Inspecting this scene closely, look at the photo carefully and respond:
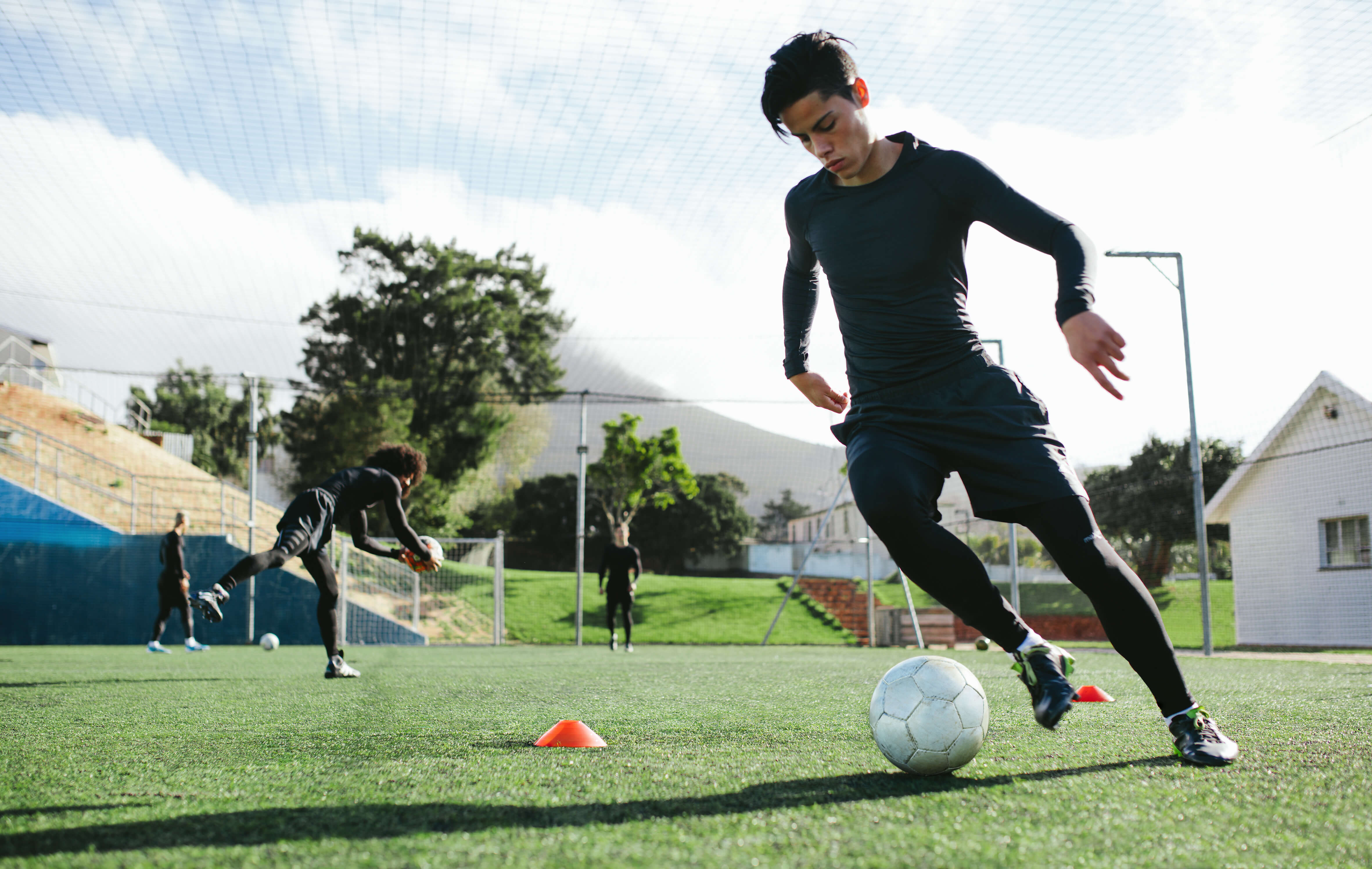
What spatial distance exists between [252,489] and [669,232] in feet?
27.3

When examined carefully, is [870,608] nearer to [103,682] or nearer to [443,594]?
[443,594]

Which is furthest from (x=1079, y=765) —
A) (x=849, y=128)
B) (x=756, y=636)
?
(x=756, y=636)

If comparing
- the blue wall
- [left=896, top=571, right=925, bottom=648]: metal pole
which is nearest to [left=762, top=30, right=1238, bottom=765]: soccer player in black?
[left=896, top=571, right=925, bottom=648]: metal pole

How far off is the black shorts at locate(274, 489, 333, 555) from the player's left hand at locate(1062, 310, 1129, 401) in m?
5.09

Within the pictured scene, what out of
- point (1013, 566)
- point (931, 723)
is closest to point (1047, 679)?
point (931, 723)

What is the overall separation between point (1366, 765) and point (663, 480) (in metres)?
26.3

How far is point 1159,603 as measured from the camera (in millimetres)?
23766

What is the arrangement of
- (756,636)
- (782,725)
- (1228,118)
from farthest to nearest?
1. (756,636)
2. (1228,118)
3. (782,725)

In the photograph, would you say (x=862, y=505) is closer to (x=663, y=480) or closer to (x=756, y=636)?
(x=756, y=636)

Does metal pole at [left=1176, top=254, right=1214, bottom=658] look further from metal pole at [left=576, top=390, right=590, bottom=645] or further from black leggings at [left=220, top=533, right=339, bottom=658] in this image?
black leggings at [left=220, top=533, right=339, bottom=658]

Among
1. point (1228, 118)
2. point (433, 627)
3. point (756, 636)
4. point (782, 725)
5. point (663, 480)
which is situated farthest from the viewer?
point (663, 480)

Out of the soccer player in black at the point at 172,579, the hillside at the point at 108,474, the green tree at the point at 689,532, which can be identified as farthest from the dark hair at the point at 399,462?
the green tree at the point at 689,532

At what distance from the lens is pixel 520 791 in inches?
88.4

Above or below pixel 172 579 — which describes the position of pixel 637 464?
above
